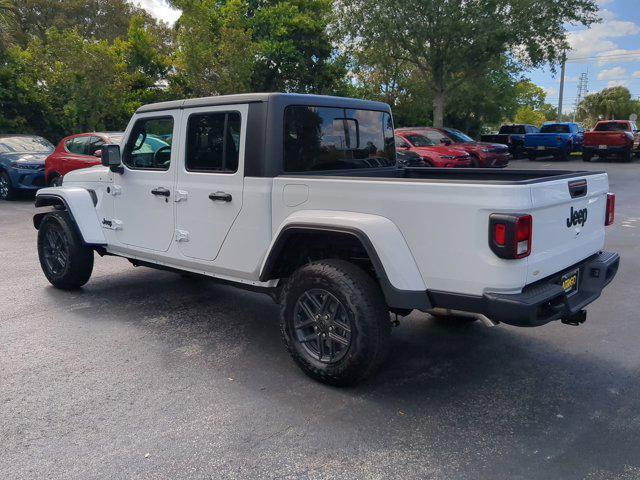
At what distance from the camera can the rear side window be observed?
161 inches

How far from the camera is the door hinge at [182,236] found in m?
4.56

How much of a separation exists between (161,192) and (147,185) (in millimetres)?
273

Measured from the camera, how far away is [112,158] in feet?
16.8

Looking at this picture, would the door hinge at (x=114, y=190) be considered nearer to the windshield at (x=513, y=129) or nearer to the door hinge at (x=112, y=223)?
the door hinge at (x=112, y=223)

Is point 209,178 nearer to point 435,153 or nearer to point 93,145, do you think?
point 93,145

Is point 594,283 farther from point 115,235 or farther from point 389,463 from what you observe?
point 115,235

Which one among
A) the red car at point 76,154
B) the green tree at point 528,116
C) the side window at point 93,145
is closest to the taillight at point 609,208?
the red car at point 76,154

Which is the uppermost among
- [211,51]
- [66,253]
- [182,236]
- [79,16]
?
[79,16]

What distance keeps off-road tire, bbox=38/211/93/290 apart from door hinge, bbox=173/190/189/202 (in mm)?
1685

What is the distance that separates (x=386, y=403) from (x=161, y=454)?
138cm

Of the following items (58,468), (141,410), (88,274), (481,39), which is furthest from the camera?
(481,39)

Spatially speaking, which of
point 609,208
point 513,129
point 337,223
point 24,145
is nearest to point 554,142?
point 513,129

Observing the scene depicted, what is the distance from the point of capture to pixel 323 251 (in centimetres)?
402

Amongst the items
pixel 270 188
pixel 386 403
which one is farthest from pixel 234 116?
pixel 386 403
